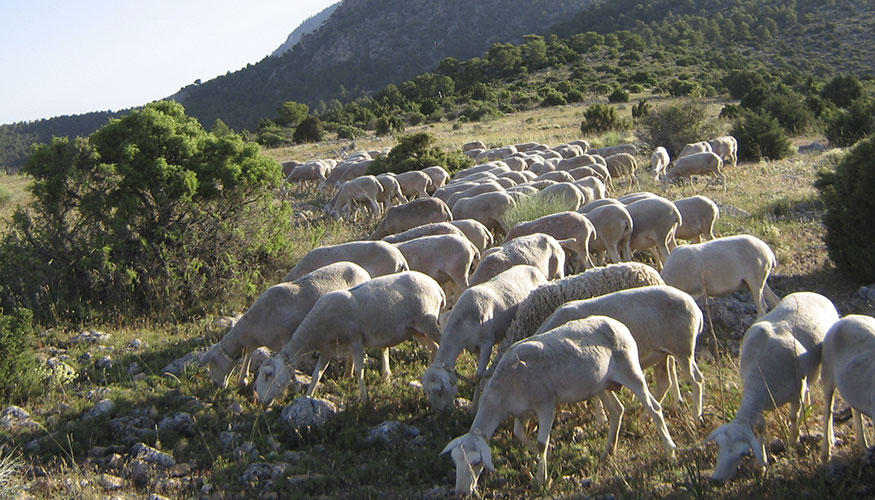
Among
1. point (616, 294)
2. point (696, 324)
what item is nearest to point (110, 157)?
point (616, 294)

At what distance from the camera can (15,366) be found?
7.58 metres

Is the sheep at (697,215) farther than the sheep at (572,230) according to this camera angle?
Yes

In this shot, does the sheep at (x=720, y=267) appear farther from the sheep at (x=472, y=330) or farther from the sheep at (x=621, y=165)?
the sheep at (x=621, y=165)

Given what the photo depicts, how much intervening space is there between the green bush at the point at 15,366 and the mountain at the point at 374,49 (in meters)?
73.1

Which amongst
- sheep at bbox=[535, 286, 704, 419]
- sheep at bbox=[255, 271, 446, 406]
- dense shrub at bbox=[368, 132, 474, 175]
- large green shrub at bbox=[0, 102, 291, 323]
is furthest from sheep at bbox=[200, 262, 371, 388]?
dense shrub at bbox=[368, 132, 474, 175]

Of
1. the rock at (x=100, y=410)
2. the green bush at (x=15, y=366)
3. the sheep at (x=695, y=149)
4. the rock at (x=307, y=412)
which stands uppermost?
the green bush at (x=15, y=366)

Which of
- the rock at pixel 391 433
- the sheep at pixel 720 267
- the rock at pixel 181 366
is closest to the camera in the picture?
the rock at pixel 391 433

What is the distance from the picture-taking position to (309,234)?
13.5 meters

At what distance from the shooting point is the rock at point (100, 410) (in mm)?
7020

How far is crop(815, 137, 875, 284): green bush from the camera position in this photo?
988 cm

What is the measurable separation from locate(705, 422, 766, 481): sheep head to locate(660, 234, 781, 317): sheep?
356 cm

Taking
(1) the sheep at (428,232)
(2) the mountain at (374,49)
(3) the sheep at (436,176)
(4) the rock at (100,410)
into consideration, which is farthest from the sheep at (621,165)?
(2) the mountain at (374,49)

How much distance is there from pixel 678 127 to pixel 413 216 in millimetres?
16323

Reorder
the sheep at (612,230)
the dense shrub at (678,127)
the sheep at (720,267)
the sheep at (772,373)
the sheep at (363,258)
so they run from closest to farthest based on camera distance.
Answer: the sheep at (772,373)
the sheep at (720,267)
the sheep at (363,258)
the sheep at (612,230)
the dense shrub at (678,127)
